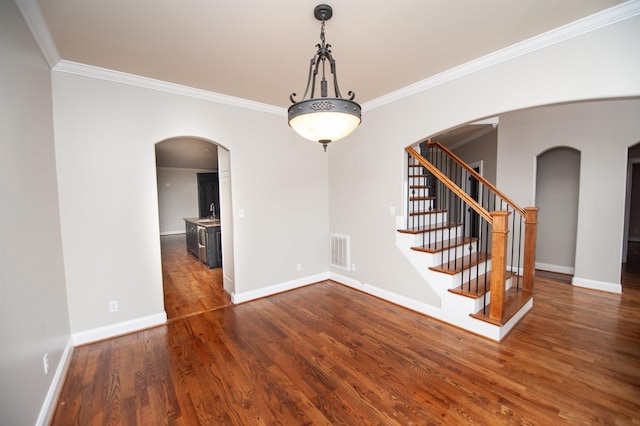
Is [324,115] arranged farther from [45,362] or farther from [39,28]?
[45,362]

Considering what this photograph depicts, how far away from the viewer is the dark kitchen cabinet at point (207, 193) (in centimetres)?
988

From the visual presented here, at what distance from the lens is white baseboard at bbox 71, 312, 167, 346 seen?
Answer: 104 inches

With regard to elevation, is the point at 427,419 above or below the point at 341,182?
below

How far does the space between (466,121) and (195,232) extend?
236 inches

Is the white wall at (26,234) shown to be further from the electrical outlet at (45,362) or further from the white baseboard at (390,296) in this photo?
the white baseboard at (390,296)

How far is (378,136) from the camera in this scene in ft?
12.1

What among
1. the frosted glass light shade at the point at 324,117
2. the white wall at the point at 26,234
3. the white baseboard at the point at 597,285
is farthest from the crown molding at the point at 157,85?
the white baseboard at the point at 597,285

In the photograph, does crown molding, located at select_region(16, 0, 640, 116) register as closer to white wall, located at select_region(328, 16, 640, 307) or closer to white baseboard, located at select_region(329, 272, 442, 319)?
white wall, located at select_region(328, 16, 640, 307)

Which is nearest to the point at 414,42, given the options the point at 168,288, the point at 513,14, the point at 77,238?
the point at 513,14

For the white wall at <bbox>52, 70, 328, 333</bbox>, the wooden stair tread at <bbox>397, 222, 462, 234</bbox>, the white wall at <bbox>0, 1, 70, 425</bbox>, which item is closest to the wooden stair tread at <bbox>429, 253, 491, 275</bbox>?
the wooden stair tread at <bbox>397, 222, 462, 234</bbox>

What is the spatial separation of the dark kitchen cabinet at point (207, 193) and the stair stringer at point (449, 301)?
8.12 meters

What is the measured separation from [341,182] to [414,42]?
2.28 meters

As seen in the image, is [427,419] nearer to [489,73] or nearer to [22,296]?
[22,296]

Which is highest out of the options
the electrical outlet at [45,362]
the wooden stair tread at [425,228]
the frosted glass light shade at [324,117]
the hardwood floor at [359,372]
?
the frosted glass light shade at [324,117]
